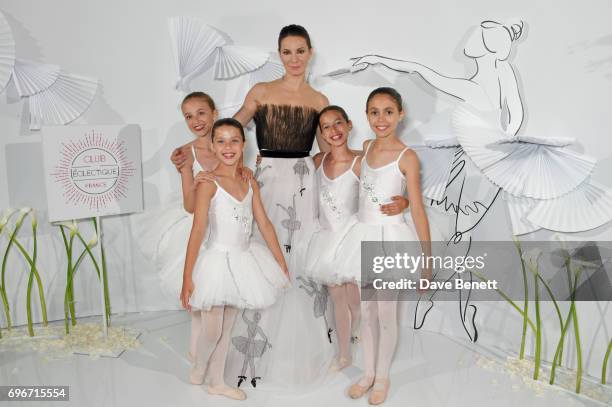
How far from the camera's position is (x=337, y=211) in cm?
275

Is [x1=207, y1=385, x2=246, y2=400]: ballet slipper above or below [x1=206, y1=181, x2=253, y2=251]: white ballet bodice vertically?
below

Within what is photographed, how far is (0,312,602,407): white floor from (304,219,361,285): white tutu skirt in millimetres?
601

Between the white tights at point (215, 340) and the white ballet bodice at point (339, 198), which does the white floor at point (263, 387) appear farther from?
the white ballet bodice at point (339, 198)

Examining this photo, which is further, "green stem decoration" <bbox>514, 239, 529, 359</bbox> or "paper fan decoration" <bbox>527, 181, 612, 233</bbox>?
"green stem decoration" <bbox>514, 239, 529, 359</bbox>

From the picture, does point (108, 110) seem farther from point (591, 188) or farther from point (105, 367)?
point (591, 188)

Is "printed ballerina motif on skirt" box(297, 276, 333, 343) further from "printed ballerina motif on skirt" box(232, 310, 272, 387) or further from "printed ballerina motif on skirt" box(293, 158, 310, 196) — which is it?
"printed ballerina motif on skirt" box(293, 158, 310, 196)

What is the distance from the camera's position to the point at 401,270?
8.42 feet

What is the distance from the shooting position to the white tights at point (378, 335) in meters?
2.64

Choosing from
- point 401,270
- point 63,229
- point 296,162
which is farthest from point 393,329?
point 63,229

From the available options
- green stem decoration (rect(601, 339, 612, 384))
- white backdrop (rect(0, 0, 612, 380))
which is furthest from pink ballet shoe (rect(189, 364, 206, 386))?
green stem decoration (rect(601, 339, 612, 384))

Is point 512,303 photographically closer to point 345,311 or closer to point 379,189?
point 345,311

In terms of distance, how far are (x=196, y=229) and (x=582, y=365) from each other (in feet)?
7.72

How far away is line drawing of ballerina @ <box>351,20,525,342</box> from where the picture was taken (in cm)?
302
